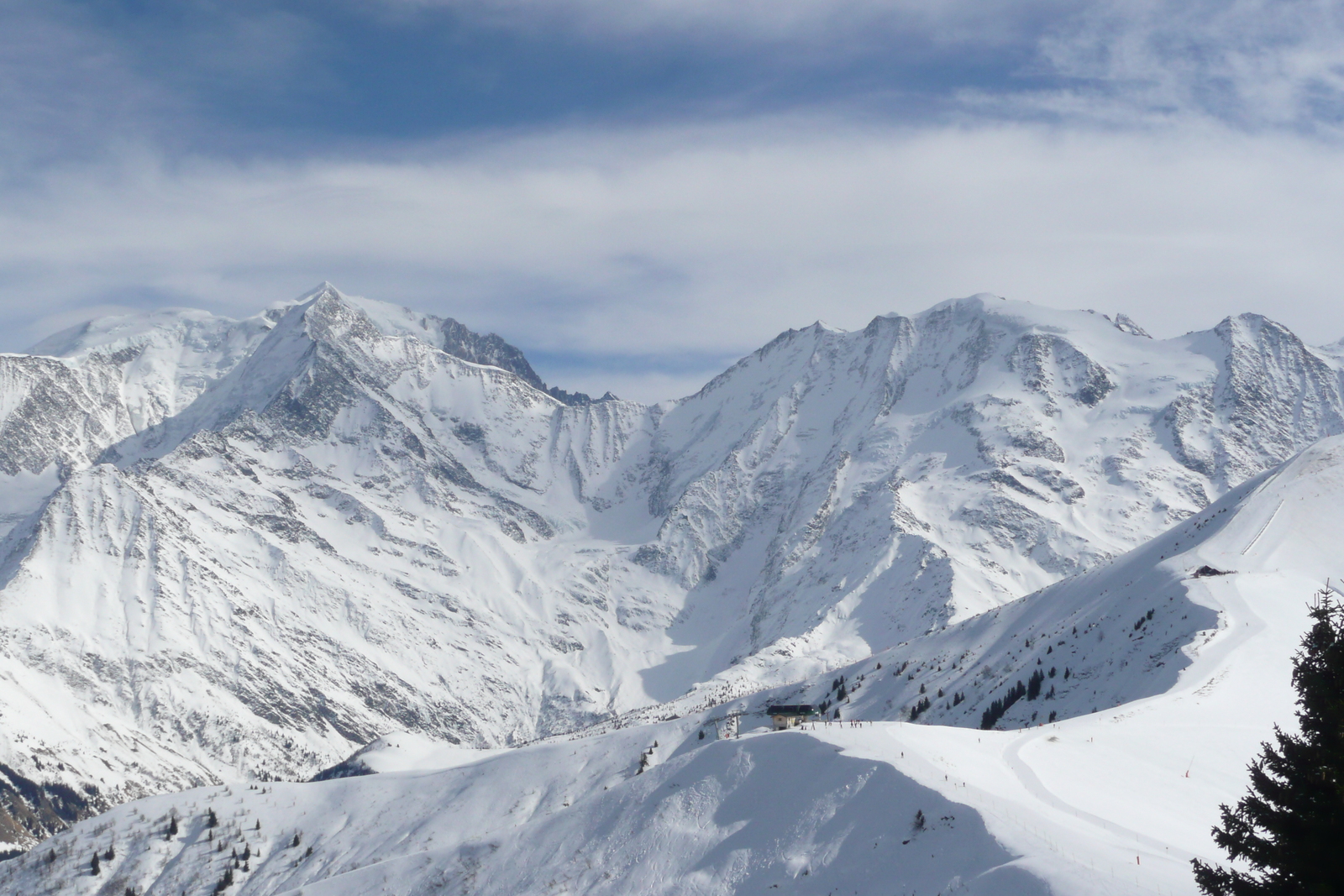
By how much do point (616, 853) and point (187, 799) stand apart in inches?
3681

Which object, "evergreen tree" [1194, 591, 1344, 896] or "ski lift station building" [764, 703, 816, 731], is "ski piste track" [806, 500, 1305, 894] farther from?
"ski lift station building" [764, 703, 816, 731]

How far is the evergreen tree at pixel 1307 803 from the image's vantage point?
24.9 m

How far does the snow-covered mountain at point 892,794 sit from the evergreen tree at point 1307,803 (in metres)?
9.80

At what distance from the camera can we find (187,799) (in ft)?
447

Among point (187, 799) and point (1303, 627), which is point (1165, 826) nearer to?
point (1303, 627)

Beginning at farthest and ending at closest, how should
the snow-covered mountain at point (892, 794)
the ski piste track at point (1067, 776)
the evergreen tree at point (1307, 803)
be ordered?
the snow-covered mountain at point (892, 794) < the ski piste track at point (1067, 776) < the evergreen tree at point (1307, 803)

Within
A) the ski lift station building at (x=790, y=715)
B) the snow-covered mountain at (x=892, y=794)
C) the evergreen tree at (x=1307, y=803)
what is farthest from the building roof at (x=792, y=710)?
the evergreen tree at (x=1307, y=803)

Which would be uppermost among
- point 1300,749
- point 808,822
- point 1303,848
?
point 1300,749

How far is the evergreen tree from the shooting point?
81.8 feet

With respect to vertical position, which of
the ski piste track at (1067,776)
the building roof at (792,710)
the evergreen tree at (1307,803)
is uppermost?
the evergreen tree at (1307,803)

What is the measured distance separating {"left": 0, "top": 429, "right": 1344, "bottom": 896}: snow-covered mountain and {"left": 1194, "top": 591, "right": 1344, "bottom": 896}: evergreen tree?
32.1 ft

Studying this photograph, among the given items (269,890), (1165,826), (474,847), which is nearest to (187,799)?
(269,890)

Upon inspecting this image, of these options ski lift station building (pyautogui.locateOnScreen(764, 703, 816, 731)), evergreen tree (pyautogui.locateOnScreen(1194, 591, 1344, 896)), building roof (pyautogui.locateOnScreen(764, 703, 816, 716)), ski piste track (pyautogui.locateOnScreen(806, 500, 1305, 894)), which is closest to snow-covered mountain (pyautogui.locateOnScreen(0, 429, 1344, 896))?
ski piste track (pyautogui.locateOnScreen(806, 500, 1305, 894))

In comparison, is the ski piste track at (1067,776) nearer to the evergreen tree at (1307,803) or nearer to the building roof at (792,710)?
the evergreen tree at (1307,803)
